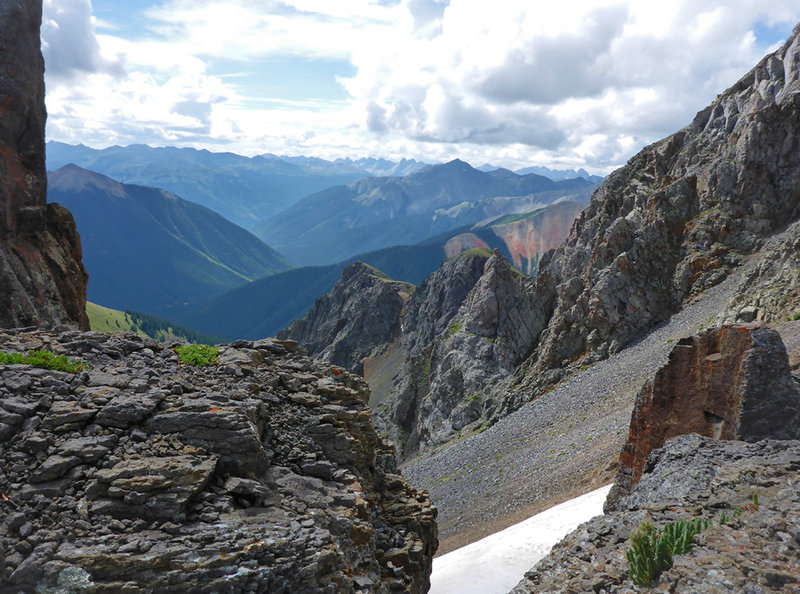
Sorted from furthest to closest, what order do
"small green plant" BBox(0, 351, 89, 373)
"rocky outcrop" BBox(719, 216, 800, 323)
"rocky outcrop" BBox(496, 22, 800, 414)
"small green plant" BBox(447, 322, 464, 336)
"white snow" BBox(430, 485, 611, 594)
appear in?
1. "small green plant" BBox(447, 322, 464, 336)
2. "rocky outcrop" BBox(496, 22, 800, 414)
3. "rocky outcrop" BBox(719, 216, 800, 323)
4. "white snow" BBox(430, 485, 611, 594)
5. "small green plant" BBox(0, 351, 89, 373)

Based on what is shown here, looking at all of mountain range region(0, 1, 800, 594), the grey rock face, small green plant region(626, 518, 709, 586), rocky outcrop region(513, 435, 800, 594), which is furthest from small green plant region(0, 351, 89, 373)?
the grey rock face

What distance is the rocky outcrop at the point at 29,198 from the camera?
113 feet

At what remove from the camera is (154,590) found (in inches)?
432

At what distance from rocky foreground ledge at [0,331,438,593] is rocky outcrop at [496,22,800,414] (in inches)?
2141

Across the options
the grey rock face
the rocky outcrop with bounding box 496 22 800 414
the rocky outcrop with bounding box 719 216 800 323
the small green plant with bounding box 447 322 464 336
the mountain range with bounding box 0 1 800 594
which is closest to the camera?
the mountain range with bounding box 0 1 800 594

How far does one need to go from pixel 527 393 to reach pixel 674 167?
3745cm

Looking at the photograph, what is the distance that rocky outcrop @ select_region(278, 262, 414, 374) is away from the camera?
548 feet

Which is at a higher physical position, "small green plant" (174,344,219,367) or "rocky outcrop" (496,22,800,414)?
"rocky outcrop" (496,22,800,414)

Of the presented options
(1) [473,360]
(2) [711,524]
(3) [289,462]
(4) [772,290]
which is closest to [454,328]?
(1) [473,360]

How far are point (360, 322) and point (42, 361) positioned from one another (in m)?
158

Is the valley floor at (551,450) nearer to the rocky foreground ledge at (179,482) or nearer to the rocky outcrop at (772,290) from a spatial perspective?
the rocky outcrop at (772,290)

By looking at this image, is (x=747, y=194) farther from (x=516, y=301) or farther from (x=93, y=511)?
(x=93, y=511)

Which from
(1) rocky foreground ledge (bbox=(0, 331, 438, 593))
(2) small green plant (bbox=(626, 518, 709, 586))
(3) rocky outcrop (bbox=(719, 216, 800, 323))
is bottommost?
(2) small green plant (bbox=(626, 518, 709, 586))

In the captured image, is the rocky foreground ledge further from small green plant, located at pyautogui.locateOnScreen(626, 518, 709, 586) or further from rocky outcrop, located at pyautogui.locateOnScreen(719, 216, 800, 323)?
rocky outcrop, located at pyautogui.locateOnScreen(719, 216, 800, 323)
